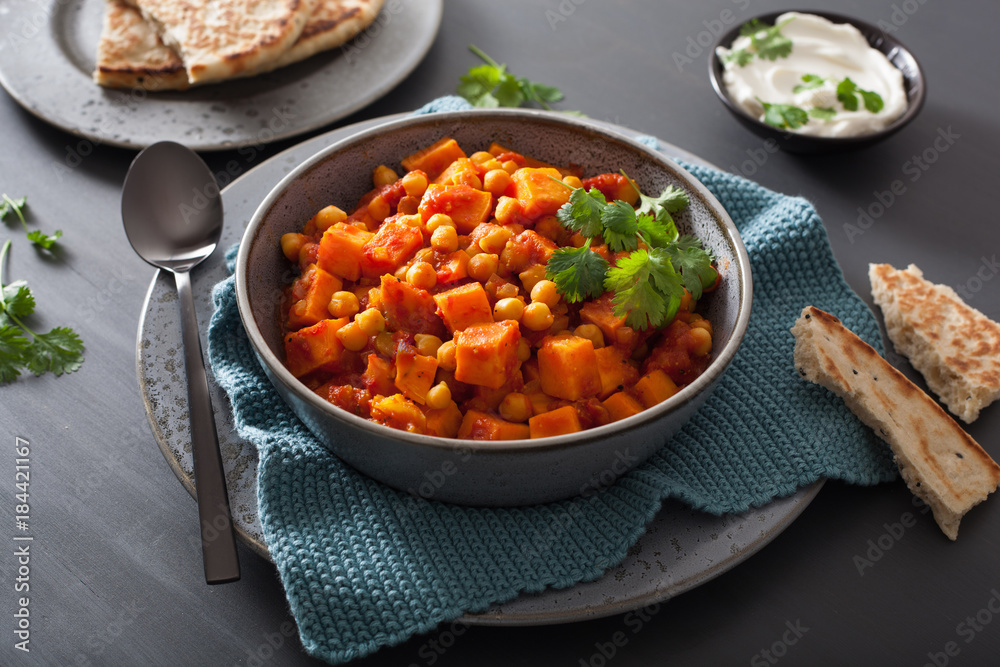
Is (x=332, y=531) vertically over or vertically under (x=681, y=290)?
under

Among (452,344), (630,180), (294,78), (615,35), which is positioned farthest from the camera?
(615,35)

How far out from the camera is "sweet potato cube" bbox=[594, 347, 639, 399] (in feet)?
8.00

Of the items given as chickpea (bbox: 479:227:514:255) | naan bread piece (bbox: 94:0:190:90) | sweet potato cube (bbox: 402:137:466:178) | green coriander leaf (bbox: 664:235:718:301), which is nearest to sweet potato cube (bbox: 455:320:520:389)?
chickpea (bbox: 479:227:514:255)

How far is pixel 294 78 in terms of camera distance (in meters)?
4.11

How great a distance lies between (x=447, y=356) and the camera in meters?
2.42

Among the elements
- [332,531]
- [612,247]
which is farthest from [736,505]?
[332,531]

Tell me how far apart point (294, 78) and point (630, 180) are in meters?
2.11

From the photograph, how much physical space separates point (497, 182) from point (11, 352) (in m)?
2.06

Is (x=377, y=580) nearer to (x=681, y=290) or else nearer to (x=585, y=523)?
(x=585, y=523)

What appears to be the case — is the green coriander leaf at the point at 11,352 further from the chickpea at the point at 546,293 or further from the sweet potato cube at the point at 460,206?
the chickpea at the point at 546,293

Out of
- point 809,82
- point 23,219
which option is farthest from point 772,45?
point 23,219

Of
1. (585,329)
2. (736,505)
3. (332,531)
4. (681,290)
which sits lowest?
(332,531)

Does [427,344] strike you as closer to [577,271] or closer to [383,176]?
[577,271]

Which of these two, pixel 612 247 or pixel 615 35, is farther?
pixel 615 35
